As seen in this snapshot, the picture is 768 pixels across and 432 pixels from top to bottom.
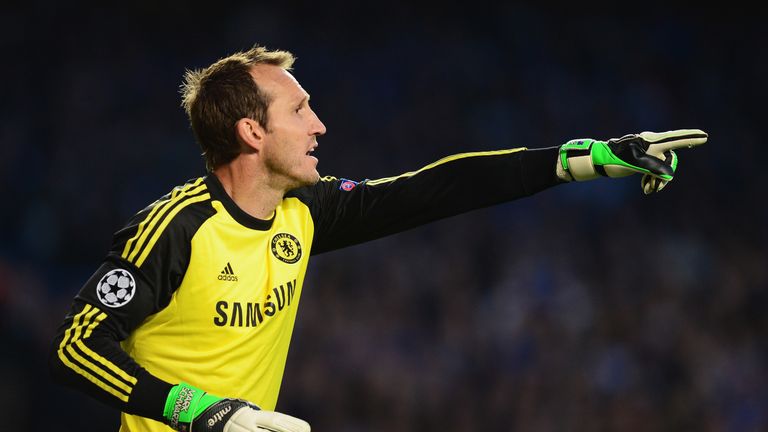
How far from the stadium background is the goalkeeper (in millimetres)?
3678

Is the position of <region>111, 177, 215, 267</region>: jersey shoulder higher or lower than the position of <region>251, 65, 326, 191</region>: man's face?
lower

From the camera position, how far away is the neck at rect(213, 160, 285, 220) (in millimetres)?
2975

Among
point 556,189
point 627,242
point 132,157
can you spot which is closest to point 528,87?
point 556,189

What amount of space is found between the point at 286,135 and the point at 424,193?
50cm

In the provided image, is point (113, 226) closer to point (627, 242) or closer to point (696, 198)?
point (627, 242)

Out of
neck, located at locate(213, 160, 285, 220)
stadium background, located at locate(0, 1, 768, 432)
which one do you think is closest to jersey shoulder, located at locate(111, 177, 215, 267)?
neck, located at locate(213, 160, 285, 220)

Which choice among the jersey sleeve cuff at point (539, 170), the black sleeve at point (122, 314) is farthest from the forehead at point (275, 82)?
the jersey sleeve cuff at point (539, 170)

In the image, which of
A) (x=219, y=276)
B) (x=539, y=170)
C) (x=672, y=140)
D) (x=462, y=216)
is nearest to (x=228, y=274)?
(x=219, y=276)


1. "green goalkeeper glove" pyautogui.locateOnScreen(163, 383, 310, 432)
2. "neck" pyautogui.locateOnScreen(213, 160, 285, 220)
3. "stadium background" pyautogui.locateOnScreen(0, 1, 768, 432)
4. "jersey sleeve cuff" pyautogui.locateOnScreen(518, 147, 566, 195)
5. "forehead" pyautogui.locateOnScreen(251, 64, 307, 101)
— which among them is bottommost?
"green goalkeeper glove" pyautogui.locateOnScreen(163, 383, 310, 432)

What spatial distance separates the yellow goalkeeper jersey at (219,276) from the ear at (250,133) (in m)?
0.16

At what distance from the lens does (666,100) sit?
25.9ft

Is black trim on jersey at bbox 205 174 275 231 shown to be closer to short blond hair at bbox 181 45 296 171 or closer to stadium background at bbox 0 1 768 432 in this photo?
short blond hair at bbox 181 45 296 171

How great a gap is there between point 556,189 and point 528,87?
3.34ft

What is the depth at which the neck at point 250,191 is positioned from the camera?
9.76 feet
